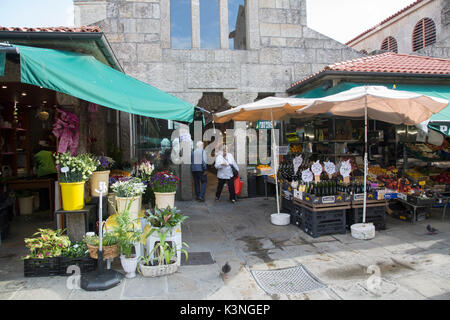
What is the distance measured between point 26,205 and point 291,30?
9.35m

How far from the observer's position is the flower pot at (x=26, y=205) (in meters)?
7.89

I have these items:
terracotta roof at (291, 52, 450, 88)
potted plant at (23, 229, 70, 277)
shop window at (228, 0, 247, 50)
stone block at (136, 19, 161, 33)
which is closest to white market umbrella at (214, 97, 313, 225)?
terracotta roof at (291, 52, 450, 88)

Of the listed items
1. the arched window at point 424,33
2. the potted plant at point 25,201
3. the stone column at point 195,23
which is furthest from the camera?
the arched window at point 424,33

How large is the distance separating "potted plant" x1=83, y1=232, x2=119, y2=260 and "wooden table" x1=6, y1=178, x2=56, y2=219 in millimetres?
4197

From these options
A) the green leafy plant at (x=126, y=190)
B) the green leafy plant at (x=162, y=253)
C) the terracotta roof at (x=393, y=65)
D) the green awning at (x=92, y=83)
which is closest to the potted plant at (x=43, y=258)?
the green leafy plant at (x=126, y=190)

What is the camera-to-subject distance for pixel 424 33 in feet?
47.9

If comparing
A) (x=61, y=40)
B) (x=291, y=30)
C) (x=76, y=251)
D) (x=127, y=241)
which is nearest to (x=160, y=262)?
(x=127, y=241)

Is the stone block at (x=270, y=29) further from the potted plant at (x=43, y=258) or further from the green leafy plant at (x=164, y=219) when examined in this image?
the potted plant at (x=43, y=258)

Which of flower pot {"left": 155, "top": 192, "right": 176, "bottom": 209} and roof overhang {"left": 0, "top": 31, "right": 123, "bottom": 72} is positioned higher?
roof overhang {"left": 0, "top": 31, "right": 123, "bottom": 72}

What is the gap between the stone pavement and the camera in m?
3.68

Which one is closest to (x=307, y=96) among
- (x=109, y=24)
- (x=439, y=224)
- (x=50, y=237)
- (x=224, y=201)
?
(x=224, y=201)

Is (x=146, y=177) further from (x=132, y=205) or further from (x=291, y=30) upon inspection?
(x=291, y=30)

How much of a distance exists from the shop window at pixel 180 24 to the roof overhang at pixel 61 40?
477 cm

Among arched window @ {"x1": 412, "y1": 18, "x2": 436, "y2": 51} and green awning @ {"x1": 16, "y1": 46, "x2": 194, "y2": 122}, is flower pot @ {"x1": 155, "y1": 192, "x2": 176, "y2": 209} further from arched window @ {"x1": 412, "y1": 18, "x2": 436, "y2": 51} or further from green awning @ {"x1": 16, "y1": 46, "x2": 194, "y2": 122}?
arched window @ {"x1": 412, "y1": 18, "x2": 436, "y2": 51}
